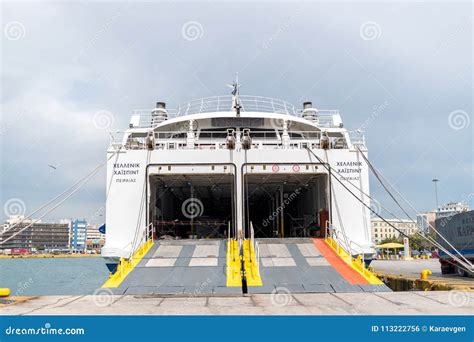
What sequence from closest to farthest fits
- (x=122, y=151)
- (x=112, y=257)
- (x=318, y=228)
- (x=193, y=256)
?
1. (x=193, y=256)
2. (x=112, y=257)
3. (x=122, y=151)
4. (x=318, y=228)

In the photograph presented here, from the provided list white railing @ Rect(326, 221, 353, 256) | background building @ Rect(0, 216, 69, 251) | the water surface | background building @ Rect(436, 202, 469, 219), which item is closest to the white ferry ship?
white railing @ Rect(326, 221, 353, 256)

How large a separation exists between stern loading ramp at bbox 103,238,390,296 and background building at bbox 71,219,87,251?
6474 inches

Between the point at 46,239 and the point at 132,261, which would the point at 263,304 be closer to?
the point at 132,261

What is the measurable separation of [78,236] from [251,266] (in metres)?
178

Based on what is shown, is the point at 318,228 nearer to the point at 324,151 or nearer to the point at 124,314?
the point at 324,151

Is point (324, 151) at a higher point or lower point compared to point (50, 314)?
higher

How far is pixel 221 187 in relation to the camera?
62.1ft

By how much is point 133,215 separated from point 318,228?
6318 mm

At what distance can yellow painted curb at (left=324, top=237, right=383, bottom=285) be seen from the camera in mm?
10647

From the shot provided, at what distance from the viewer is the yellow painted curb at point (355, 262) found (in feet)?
→ 34.9

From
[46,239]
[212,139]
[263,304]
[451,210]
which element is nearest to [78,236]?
[46,239]

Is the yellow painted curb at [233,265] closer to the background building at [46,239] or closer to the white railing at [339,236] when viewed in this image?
the white railing at [339,236]
